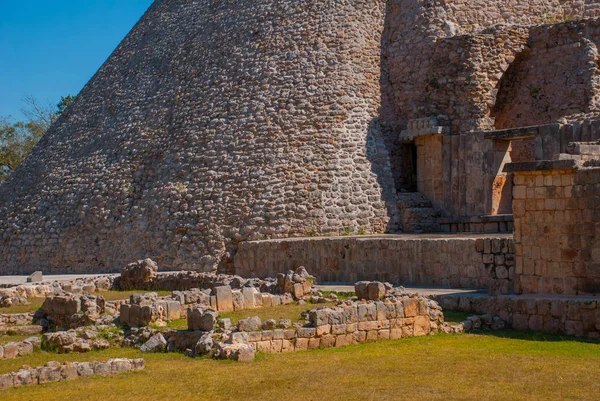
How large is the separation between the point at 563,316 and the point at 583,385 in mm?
3276

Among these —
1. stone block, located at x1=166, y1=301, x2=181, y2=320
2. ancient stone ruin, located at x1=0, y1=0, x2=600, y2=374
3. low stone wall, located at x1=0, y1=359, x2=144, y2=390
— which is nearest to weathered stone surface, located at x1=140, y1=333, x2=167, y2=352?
low stone wall, located at x1=0, y1=359, x2=144, y2=390

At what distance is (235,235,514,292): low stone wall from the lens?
598 inches

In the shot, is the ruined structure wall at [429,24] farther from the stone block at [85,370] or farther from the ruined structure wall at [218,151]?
the stone block at [85,370]

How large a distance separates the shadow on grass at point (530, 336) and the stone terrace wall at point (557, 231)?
989mm

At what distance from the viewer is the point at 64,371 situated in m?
9.02

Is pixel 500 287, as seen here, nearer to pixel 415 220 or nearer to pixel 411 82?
pixel 415 220

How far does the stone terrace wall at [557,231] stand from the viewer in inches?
463

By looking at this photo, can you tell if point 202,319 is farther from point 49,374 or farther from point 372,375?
point 372,375

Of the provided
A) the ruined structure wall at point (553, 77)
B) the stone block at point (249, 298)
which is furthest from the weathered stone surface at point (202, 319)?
the ruined structure wall at point (553, 77)

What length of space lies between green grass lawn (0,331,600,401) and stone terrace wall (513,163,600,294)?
4.92 feet

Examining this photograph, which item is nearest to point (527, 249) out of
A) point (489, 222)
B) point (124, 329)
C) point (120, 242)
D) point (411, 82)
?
point (124, 329)

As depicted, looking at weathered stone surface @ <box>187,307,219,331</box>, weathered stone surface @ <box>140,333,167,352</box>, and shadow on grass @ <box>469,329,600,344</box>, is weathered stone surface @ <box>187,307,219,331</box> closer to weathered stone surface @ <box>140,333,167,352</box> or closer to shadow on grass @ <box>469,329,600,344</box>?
weathered stone surface @ <box>140,333,167,352</box>

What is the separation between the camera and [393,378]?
337 inches

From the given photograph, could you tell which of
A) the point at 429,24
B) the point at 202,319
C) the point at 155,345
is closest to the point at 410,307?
the point at 202,319
